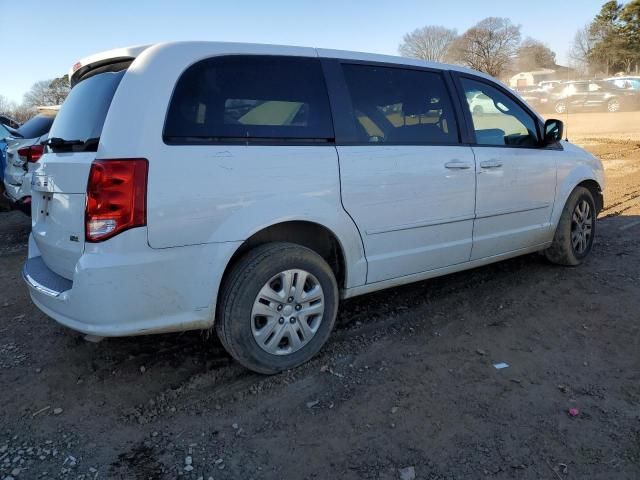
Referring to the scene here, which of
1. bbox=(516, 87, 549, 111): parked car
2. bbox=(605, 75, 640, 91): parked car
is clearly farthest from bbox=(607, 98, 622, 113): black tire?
bbox=(516, 87, 549, 111): parked car

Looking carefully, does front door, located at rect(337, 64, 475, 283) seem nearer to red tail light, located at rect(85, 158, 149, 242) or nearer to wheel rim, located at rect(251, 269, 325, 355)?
wheel rim, located at rect(251, 269, 325, 355)

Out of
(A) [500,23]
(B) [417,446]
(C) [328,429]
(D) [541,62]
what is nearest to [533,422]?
(B) [417,446]

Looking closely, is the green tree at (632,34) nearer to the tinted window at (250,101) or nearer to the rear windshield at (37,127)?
the rear windshield at (37,127)

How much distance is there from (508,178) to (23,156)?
5997 mm

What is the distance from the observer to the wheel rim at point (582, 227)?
485 cm

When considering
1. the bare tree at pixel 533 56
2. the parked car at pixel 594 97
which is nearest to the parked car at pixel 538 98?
the parked car at pixel 594 97

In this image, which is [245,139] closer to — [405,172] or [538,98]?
[405,172]

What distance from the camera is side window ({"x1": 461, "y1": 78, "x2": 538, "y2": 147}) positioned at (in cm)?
400

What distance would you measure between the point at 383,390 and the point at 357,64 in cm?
207

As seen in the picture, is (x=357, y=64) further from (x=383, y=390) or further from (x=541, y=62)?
(x=541, y=62)

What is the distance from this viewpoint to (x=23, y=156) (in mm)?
6684

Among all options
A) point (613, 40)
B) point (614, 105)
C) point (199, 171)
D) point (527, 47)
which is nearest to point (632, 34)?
point (613, 40)

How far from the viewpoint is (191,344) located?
3467 millimetres

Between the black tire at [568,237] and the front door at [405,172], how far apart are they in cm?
136
